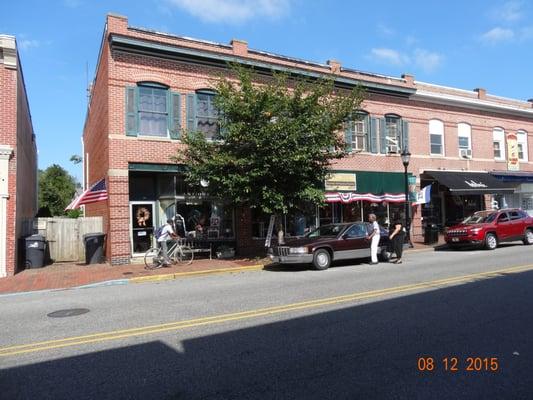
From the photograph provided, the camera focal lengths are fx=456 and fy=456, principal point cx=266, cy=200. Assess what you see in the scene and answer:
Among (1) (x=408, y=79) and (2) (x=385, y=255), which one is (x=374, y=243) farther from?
(1) (x=408, y=79)

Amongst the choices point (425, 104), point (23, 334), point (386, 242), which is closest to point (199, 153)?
point (386, 242)

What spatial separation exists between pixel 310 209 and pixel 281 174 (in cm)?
241

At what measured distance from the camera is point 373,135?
72.2 ft

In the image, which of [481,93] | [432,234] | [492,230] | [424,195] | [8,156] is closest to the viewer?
[8,156]

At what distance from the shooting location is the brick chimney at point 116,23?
1585 cm

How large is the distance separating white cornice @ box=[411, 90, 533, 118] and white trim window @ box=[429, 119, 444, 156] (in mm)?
1154

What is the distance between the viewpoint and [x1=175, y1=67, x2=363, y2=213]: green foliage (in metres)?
14.3

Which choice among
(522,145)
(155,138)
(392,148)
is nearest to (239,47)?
(155,138)

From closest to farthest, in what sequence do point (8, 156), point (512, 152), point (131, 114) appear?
point (8, 156) < point (131, 114) < point (512, 152)

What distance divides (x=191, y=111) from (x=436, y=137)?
45.4 ft

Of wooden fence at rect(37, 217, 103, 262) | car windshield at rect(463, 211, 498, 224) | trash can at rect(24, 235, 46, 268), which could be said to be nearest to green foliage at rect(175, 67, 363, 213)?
trash can at rect(24, 235, 46, 268)

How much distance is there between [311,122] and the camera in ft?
48.2

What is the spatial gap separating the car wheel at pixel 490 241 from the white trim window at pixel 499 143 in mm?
10209

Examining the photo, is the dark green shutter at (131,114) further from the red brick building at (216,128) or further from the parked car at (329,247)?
the parked car at (329,247)
